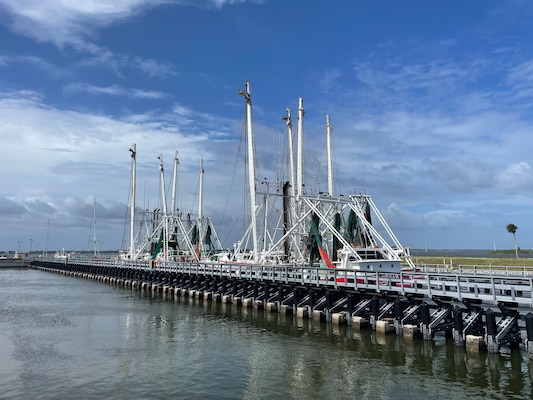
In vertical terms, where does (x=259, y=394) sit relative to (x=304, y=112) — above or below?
below

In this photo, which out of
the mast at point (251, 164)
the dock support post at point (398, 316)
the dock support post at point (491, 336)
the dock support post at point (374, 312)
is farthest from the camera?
the mast at point (251, 164)

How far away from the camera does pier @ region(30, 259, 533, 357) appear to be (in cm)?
2484

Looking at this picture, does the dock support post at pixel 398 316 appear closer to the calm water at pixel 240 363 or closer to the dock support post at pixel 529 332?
the calm water at pixel 240 363

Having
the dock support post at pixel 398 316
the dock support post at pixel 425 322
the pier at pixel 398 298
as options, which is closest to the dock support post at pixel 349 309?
the pier at pixel 398 298

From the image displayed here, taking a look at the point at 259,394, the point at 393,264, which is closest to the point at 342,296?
the point at 393,264

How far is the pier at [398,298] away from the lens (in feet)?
81.5

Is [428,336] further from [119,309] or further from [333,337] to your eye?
[119,309]

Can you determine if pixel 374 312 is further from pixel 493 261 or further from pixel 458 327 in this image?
pixel 493 261

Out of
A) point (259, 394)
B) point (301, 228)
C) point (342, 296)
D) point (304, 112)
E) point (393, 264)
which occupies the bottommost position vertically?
point (259, 394)

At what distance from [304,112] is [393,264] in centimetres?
3214

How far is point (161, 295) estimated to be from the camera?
63.4 metres

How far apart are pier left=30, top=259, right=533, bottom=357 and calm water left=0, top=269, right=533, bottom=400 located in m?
1.10

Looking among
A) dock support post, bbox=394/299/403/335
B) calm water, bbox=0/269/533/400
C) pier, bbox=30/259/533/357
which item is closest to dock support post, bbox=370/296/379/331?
pier, bbox=30/259/533/357

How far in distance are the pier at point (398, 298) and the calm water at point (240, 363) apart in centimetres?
110
